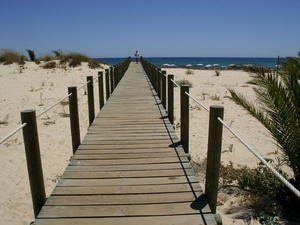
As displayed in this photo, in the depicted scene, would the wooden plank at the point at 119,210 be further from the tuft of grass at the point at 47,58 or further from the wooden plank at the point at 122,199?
the tuft of grass at the point at 47,58

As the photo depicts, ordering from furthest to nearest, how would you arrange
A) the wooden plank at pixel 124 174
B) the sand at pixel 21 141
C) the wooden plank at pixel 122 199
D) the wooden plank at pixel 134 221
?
A: 1. the sand at pixel 21 141
2. the wooden plank at pixel 124 174
3. the wooden plank at pixel 122 199
4. the wooden plank at pixel 134 221

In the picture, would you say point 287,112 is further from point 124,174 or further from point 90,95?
point 90,95

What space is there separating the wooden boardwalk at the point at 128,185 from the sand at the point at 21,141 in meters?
1.13

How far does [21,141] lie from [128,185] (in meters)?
4.76

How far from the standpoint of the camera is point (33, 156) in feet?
9.41

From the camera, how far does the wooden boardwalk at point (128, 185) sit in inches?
110

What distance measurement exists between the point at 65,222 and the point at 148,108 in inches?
206

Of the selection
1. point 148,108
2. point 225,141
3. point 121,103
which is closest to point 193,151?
point 225,141

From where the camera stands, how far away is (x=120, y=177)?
11.9 ft

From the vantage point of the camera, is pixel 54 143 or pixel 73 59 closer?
pixel 54 143

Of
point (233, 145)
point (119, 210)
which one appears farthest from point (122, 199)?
point (233, 145)

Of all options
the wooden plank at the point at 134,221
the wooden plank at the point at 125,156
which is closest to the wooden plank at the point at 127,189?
the wooden plank at the point at 134,221

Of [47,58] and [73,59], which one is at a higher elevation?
[47,58]

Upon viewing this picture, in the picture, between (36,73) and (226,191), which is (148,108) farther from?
(36,73)
